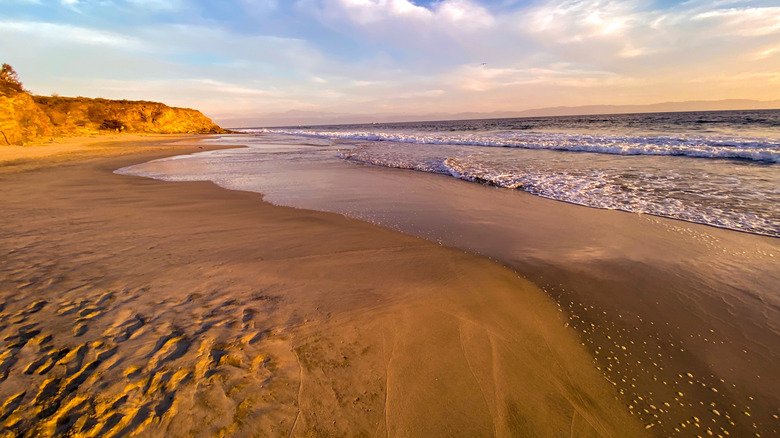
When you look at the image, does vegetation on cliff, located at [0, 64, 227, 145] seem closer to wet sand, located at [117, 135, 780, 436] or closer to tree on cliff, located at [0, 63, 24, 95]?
tree on cliff, located at [0, 63, 24, 95]

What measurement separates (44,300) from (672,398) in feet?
18.0

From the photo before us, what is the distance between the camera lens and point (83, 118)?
34.1 metres

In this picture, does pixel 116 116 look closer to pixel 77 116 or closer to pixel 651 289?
pixel 77 116

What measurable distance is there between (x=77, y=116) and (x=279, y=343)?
48.3 meters

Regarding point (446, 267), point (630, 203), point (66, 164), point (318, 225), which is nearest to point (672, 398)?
point (446, 267)

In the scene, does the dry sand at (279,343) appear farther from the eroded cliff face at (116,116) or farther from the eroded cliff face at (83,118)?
the eroded cliff face at (116,116)

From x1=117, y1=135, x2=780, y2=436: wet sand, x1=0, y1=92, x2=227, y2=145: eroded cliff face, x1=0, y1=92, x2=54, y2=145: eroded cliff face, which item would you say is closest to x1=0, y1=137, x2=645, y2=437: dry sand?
x1=117, y1=135, x2=780, y2=436: wet sand

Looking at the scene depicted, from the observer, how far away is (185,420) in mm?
1785

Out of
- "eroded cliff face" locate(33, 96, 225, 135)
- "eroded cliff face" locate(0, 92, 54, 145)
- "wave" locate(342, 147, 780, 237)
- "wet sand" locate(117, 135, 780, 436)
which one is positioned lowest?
"wet sand" locate(117, 135, 780, 436)

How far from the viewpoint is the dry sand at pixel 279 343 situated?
1.87 meters

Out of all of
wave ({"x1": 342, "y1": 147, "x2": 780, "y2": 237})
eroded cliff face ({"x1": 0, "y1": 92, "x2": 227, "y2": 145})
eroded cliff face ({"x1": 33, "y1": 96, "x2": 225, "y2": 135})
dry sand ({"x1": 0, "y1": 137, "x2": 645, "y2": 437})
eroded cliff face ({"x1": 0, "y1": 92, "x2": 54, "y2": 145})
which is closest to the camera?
dry sand ({"x1": 0, "y1": 137, "x2": 645, "y2": 437})

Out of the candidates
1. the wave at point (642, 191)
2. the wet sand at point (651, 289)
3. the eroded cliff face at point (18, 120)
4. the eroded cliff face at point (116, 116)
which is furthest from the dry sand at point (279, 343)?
the eroded cliff face at point (116, 116)

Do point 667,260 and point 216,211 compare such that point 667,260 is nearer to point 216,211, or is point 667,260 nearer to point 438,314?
point 438,314

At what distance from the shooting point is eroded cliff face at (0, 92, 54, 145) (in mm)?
Answer: 17625
